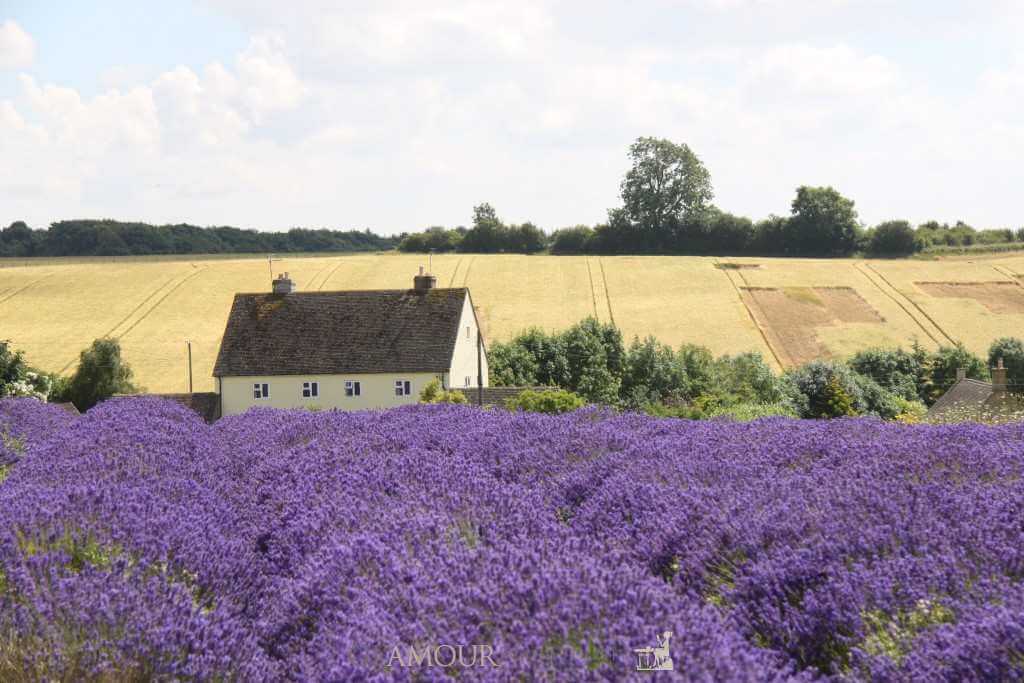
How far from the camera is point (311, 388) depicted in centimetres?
3825

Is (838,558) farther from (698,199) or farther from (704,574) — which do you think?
(698,199)

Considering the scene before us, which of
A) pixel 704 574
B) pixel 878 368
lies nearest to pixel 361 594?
pixel 704 574

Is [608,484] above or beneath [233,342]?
above

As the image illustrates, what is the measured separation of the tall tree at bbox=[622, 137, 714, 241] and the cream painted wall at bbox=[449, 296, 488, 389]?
59.4 metres

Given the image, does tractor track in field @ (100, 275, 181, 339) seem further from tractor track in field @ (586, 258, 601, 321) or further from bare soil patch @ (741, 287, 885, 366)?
bare soil patch @ (741, 287, 885, 366)

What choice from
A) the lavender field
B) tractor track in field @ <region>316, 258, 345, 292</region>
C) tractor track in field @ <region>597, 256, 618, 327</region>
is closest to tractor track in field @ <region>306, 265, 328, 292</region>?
tractor track in field @ <region>316, 258, 345, 292</region>

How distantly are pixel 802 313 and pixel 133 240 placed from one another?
7680 centimetres

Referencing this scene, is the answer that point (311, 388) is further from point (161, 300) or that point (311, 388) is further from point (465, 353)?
point (161, 300)

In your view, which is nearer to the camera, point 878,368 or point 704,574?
point 704,574

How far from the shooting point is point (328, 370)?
38094mm

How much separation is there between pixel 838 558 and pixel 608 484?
186 centimetres

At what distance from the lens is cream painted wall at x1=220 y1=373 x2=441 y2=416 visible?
37844 mm

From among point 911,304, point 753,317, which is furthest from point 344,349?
point 911,304

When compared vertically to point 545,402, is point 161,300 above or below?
below
